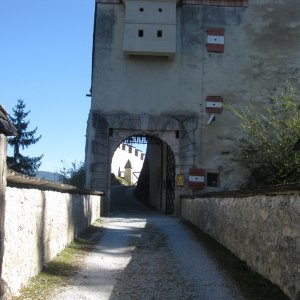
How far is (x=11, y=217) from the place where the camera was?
17.9ft

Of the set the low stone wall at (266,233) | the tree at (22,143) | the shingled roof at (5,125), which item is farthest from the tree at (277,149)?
the tree at (22,143)

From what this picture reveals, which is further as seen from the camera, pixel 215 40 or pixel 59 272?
pixel 215 40

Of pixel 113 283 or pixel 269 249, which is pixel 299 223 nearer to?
pixel 269 249

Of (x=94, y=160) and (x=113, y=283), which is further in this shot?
(x=94, y=160)

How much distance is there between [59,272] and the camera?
7309mm

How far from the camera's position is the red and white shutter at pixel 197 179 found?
20422 mm

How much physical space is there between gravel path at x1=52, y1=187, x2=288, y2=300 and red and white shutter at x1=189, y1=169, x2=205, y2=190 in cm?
826

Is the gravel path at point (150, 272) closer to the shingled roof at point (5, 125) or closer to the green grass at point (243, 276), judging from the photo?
the green grass at point (243, 276)

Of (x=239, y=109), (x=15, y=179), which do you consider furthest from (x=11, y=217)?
(x=239, y=109)

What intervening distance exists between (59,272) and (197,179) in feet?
44.5

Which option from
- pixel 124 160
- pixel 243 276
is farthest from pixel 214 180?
pixel 124 160

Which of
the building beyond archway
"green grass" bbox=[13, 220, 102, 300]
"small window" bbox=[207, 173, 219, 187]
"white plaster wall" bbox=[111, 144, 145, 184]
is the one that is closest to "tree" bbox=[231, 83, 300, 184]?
"small window" bbox=[207, 173, 219, 187]

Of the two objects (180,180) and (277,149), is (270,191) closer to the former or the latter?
(277,149)

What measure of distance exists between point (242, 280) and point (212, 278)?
1.67 ft
